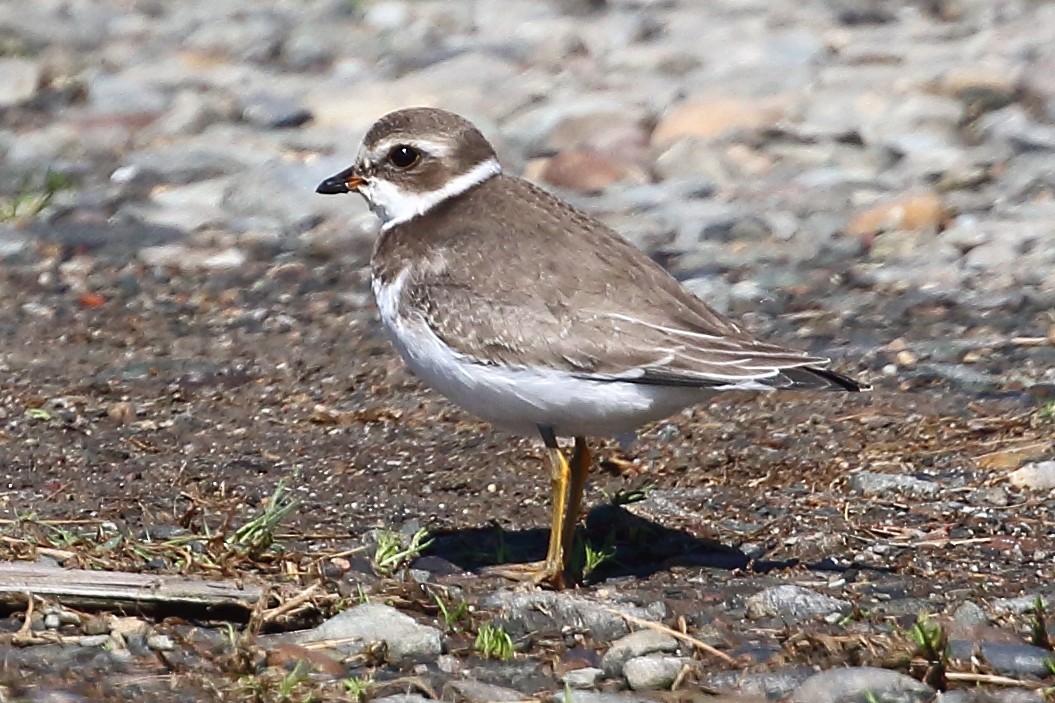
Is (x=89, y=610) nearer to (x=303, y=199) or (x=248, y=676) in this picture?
(x=248, y=676)

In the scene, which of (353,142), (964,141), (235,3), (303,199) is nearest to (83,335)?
(303,199)

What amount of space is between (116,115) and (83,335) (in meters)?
3.48

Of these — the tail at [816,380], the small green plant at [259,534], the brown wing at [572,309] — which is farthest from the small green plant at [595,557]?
the small green plant at [259,534]

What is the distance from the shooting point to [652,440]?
21.7 ft

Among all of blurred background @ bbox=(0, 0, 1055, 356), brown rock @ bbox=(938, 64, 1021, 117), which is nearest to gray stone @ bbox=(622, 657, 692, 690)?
blurred background @ bbox=(0, 0, 1055, 356)

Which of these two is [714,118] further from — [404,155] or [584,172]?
[404,155]

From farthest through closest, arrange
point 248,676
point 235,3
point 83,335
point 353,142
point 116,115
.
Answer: point 235,3 → point 116,115 → point 353,142 → point 83,335 → point 248,676

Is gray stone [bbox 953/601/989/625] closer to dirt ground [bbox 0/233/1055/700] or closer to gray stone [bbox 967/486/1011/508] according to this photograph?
dirt ground [bbox 0/233/1055/700]

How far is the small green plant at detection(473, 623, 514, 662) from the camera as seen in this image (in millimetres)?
4652

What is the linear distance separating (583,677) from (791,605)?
740 mm

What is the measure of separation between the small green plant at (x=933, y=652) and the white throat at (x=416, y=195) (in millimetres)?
2424

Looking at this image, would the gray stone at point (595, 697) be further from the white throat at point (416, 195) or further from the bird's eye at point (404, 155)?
the bird's eye at point (404, 155)

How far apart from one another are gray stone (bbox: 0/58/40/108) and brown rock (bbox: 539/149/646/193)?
3.82m

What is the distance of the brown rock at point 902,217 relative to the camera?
8.93m
